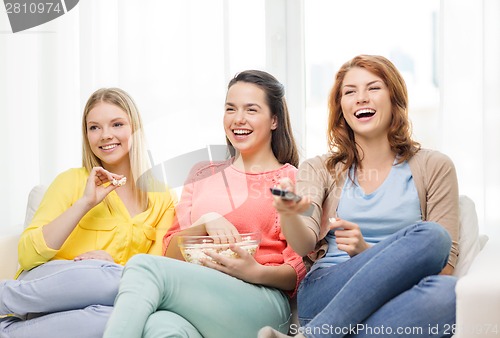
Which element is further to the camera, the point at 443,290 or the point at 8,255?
the point at 8,255

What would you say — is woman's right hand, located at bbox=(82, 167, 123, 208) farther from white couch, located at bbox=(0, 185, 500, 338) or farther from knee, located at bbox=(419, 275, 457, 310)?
knee, located at bbox=(419, 275, 457, 310)

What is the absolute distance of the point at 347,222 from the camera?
188 centimetres

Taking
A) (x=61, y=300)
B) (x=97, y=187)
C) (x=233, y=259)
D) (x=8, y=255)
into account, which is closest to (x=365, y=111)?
(x=233, y=259)

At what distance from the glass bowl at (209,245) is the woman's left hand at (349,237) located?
25 centimetres

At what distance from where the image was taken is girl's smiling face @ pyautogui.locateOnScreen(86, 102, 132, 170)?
226 cm

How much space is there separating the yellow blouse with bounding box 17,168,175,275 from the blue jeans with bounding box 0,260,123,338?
0.17m

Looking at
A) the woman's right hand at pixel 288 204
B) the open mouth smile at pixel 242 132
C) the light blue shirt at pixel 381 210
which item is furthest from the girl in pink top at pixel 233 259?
the woman's right hand at pixel 288 204

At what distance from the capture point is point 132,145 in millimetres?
2283

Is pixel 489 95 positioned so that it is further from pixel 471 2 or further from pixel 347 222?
pixel 347 222

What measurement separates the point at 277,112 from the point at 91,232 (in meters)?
0.68

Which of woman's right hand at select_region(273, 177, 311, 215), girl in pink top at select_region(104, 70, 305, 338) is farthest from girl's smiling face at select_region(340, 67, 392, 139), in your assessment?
woman's right hand at select_region(273, 177, 311, 215)

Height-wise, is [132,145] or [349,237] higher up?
[132,145]

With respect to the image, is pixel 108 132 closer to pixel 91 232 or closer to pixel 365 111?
pixel 91 232

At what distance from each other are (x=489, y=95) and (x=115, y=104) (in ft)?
4.39
